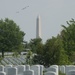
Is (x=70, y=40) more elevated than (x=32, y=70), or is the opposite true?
(x=70, y=40)

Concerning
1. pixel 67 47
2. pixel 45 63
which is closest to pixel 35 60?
pixel 45 63

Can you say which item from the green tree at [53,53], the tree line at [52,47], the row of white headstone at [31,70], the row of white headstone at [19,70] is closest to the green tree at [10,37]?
the tree line at [52,47]

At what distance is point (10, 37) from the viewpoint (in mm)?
68812

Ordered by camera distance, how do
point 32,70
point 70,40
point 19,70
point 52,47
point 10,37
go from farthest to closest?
point 10,37
point 70,40
point 52,47
point 19,70
point 32,70

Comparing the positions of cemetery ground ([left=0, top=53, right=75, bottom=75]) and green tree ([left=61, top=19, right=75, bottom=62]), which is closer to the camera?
cemetery ground ([left=0, top=53, right=75, bottom=75])

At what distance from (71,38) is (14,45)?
31296 millimetres

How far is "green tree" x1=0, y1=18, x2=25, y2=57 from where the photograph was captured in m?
67.2

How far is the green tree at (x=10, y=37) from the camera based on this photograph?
221 feet

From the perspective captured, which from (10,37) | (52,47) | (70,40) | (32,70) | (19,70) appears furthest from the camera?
(10,37)

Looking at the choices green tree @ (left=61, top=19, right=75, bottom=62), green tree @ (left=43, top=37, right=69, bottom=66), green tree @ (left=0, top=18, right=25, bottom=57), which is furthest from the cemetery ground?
green tree @ (left=0, top=18, right=25, bottom=57)

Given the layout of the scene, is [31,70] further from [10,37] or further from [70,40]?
[10,37]

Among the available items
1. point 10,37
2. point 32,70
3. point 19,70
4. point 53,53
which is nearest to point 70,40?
point 53,53

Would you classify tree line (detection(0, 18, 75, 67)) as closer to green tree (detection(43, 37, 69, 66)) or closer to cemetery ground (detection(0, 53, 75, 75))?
green tree (detection(43, 37, 69, 66))

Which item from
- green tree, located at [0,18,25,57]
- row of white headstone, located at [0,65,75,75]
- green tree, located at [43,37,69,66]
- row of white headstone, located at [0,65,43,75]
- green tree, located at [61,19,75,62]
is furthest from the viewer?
green tree, located at [0,18,25,57]
